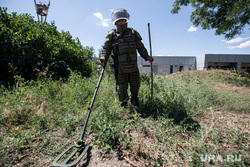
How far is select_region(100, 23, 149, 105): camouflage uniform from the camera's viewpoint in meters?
2.63

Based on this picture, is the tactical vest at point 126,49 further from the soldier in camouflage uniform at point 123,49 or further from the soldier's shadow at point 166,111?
the soldier's shadow at point 166,111

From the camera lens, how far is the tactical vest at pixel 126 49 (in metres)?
2.61

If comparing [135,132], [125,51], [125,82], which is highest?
[125,51]

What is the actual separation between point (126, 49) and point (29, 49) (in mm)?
4172

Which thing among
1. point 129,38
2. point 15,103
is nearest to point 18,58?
point 15,103

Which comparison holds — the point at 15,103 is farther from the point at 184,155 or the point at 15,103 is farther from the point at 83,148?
the point at 184,155

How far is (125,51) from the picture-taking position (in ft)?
8.66

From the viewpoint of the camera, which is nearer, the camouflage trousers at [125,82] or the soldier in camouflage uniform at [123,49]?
the soldier in camouflage uniform at [123,49]

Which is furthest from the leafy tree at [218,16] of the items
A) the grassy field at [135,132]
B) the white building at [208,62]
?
the white building at [208,62]

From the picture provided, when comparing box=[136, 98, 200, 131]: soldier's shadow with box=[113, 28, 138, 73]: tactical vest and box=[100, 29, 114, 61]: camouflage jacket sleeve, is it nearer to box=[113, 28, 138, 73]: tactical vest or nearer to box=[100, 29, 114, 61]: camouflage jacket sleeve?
box=[113, 28, 138, 73]: tactical vest

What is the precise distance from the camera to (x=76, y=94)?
10.4 feet

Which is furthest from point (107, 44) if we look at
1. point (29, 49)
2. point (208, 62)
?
point (208, 62)

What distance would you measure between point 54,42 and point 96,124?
15.5 feet

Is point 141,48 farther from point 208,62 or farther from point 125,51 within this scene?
point 208,62
